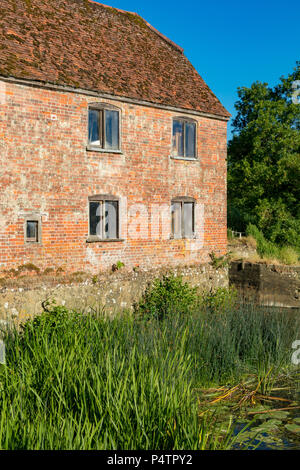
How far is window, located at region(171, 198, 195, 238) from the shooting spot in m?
16.4

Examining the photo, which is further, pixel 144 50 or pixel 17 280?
pixel 144 50

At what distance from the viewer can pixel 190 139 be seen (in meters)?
16.7

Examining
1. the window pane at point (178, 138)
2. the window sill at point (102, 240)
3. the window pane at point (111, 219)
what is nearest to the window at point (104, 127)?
the window pane at point (111, 219)

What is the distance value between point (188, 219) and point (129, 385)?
35.2 ft

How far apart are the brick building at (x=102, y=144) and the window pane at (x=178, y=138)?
1.4 inches

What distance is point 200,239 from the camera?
17.0 meters

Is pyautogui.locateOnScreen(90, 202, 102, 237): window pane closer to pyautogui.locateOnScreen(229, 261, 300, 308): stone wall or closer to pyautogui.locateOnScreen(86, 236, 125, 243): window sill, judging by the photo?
pyautogui.locateOnScreen(86, 236, 125, 243): window sill

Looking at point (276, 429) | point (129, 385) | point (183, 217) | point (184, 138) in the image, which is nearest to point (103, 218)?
point (183, 217)

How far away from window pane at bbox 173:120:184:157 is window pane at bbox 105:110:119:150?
2395 millimetres

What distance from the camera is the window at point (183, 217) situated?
53.7 ft

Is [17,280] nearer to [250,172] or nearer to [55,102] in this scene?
[55,102]

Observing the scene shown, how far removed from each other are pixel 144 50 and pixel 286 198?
1054 centimetres

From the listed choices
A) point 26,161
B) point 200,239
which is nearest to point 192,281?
point 200,239

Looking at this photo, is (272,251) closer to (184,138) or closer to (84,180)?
(184,138)
